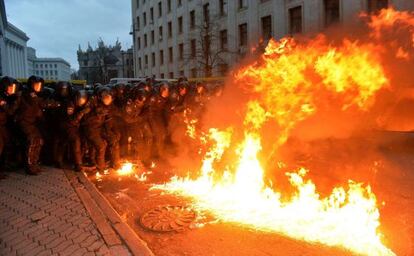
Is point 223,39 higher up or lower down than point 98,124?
higher up

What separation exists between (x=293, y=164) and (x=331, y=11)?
60.4 ft

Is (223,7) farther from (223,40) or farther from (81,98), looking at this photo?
(81,98)

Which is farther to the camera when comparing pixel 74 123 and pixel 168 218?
pixel 74 123

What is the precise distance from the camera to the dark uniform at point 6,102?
7.48 meters

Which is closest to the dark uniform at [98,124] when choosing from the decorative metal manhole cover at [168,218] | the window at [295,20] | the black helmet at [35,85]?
the black helmet at [35,85]

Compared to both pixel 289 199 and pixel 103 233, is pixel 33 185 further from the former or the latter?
pixel 289 199

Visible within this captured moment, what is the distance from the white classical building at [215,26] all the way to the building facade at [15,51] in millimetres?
29869

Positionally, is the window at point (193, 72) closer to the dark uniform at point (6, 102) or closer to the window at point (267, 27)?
the window at point (267, 27)

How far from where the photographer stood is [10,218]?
516 cm

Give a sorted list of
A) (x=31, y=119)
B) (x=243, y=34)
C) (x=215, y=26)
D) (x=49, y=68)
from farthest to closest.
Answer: (x=49, y=68) < (x=215, y=26) < (x=243, y=34) < (x=31, y=119)

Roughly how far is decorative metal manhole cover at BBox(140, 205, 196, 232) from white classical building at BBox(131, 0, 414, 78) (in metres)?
15.4

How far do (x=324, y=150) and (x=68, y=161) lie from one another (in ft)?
19.3

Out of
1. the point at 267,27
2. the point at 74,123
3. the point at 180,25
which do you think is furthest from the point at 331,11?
the point at 180,25

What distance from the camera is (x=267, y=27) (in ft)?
90.7
